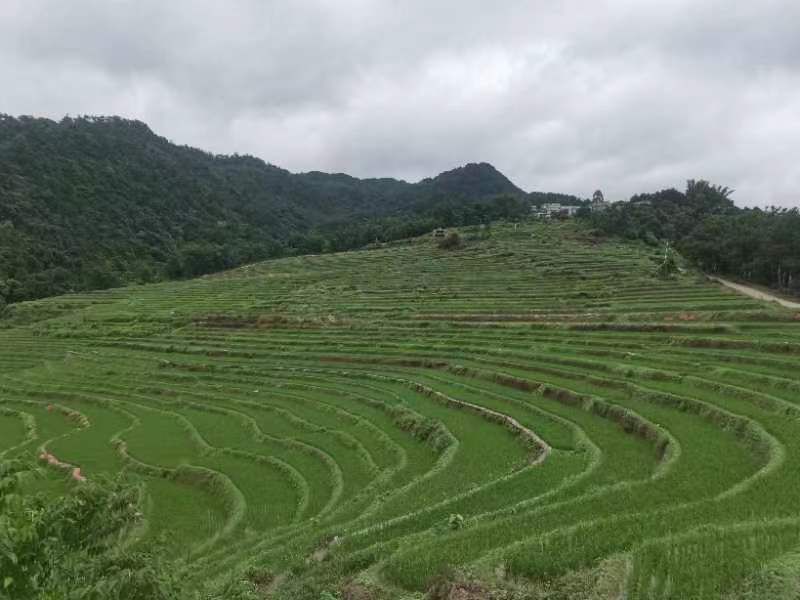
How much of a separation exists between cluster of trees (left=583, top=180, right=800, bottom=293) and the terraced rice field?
2102 cm

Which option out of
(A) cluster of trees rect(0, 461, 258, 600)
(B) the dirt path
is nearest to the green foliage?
(B) the dirt path

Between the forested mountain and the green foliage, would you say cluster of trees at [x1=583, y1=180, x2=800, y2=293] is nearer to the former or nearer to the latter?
the green foliage

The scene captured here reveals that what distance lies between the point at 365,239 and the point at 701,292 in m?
85.9

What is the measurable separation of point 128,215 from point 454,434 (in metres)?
122

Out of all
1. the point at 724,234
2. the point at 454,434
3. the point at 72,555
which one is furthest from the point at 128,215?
the point at 72,555

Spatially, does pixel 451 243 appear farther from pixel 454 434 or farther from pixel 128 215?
pixel 454 434

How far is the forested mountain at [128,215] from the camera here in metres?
101

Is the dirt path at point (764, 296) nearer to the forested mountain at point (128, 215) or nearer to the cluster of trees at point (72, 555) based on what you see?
the cluster of trees at point (72, 555)

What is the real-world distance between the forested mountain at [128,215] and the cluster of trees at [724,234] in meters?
33.4

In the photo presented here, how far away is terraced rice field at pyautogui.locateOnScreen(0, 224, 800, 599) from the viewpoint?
8.64 meters

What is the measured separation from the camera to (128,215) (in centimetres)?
12606

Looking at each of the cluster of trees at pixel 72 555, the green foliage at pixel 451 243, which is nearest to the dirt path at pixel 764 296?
the green foliage at pixel 451 243

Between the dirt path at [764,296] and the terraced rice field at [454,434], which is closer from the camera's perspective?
the terraced rice field at [454,434]

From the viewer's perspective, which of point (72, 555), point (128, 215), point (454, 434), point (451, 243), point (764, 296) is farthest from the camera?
point (128, 215)
